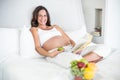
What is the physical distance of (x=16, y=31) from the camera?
2152mm

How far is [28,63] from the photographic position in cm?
185

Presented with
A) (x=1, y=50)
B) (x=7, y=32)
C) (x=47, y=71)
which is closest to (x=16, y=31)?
(x=7, y=32)

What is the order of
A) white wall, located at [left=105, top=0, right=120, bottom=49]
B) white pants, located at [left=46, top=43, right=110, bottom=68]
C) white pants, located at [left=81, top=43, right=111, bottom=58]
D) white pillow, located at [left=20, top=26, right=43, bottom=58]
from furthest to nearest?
white wall, located at [left=105, top=0, right=120, bottom=49]
white pillow, located at [left=20, top=26, right=43, bottom=58]
white pants, located at [left=81, top=43, right=111, bottom=58]
white pants, located at [left=46, top=43, right=110, bottom=68]

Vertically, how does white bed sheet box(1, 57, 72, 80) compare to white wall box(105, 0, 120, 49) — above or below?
below

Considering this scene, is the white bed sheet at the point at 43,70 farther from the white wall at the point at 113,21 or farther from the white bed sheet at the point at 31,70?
the white wall at the point at 113,21

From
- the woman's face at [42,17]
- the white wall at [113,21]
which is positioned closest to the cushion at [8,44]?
the woman's face at [42,17]

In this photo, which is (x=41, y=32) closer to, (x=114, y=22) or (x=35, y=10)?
(x=35, y=10)

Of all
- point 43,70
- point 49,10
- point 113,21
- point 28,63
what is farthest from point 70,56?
point 113,21

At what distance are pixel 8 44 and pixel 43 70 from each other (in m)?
0.61

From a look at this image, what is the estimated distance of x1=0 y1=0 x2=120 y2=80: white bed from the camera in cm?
153

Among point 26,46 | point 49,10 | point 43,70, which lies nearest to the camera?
point 43,70

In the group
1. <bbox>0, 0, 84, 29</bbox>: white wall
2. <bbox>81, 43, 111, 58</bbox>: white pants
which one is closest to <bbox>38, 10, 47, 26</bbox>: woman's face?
<bbox>0, 0, 84, 29</bbox>: white wall

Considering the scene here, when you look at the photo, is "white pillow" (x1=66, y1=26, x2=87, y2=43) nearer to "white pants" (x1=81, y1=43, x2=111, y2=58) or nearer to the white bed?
the white bed

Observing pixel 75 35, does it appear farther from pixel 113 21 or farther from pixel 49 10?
pixel 113 21
